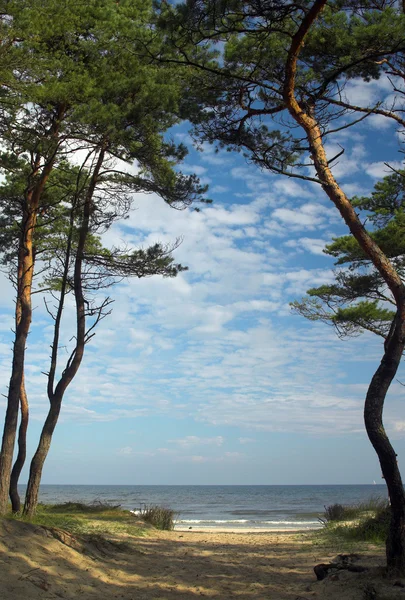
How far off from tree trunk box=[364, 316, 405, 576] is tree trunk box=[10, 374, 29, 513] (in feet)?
21.4

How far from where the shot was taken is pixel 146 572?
5.92 meters

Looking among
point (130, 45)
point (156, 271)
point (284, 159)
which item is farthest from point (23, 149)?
point (284, 159)

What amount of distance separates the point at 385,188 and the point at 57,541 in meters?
9.61

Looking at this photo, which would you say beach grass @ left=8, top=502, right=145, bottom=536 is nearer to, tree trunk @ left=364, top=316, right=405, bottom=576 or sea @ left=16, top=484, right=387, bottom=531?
sea @ left=16, top=484, right=387, bottom=531

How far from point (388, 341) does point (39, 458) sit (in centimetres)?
585

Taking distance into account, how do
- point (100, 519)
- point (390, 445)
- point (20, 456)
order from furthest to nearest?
point (100, 519) < point (20, 456) < point (390, 445)

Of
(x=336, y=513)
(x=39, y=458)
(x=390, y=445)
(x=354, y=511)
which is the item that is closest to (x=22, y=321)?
(x=39, y=458)

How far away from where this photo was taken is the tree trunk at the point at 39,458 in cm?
831

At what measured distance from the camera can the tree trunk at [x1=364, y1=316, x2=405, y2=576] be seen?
4.79 metres

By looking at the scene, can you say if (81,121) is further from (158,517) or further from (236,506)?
(236,506)

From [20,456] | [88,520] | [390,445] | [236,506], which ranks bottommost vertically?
[236,506]

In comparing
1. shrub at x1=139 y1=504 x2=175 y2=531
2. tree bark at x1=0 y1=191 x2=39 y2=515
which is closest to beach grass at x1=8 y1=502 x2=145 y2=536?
shrub at x1=139 y1=504 x2=175 y2=531

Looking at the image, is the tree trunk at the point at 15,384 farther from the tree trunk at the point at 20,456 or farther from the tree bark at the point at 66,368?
the tree trunk at the point at 20,456

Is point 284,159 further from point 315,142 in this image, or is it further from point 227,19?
point 227,19
